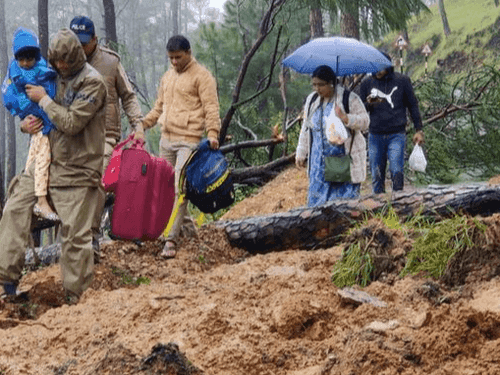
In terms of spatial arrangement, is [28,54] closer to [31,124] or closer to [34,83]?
[34,83]

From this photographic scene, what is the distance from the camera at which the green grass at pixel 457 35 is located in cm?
2989

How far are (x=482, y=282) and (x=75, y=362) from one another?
184 centimetres

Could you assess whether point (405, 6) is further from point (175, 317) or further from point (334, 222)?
point (175, 317)

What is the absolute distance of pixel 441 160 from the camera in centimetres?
973

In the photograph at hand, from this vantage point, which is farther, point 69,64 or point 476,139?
point 476,139

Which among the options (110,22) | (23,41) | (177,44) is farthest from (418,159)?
(110,22)

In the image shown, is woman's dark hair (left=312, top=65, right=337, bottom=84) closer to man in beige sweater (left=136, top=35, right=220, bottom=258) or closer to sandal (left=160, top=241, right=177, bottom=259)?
man in beige sweater (left=136, top=35, right=220, bottom=258)

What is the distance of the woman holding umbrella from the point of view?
19.3ft

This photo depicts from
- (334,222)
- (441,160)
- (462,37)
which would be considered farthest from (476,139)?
(462,37)

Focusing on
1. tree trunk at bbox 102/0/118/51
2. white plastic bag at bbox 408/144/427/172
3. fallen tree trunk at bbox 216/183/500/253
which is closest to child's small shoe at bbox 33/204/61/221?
fallen tree trunk at bbox 216/183/500/253

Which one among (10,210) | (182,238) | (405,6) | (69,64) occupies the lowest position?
(182,238)

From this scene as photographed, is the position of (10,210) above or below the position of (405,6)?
below

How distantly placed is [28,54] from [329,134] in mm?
2521

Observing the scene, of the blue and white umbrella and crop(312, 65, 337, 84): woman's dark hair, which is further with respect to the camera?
the blue and white umbrella
